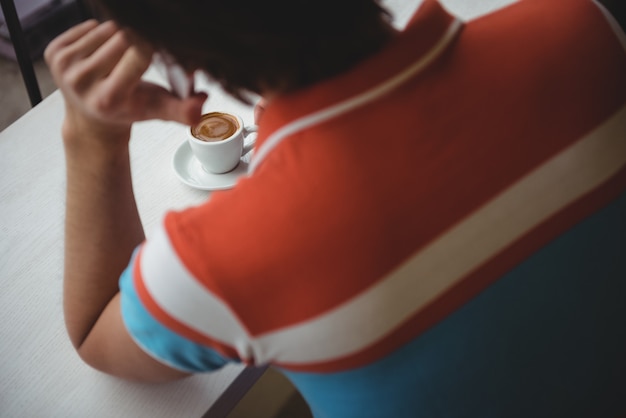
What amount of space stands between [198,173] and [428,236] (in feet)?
1.75

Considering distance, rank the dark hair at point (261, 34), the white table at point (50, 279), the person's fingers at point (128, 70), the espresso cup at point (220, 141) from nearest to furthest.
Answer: the dark hair at point (261, 34)
the person's fingers at point (128, 70)
the white table at point (50, 279)
the espresso cup at point (220, 141)

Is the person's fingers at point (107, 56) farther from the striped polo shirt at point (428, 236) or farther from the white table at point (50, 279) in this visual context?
the striped polo shirt at point (428, 236)

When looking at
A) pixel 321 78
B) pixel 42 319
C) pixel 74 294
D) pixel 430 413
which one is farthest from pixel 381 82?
pixel 42 319

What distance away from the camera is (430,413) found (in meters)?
0.52

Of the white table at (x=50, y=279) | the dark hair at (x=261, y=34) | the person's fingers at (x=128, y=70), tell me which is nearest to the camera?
the dark hair at (x=261, y=34)

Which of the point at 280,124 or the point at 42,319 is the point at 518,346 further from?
the point at 42,319

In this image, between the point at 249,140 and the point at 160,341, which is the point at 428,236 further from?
the point at 249,140

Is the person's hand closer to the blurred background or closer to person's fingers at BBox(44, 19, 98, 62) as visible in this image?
person's fingers at BBox(44, 19, 98, 62)

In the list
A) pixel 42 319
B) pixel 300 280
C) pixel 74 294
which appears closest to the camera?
pixel 300 280

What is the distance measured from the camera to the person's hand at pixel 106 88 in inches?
24.0

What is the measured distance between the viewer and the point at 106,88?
61 centimetres

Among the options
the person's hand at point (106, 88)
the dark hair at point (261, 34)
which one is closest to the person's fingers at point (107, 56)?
the person's hand at point (106, 88)

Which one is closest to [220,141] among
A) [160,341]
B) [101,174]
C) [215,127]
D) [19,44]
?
[215,127]

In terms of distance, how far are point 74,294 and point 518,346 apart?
17.9 inches
